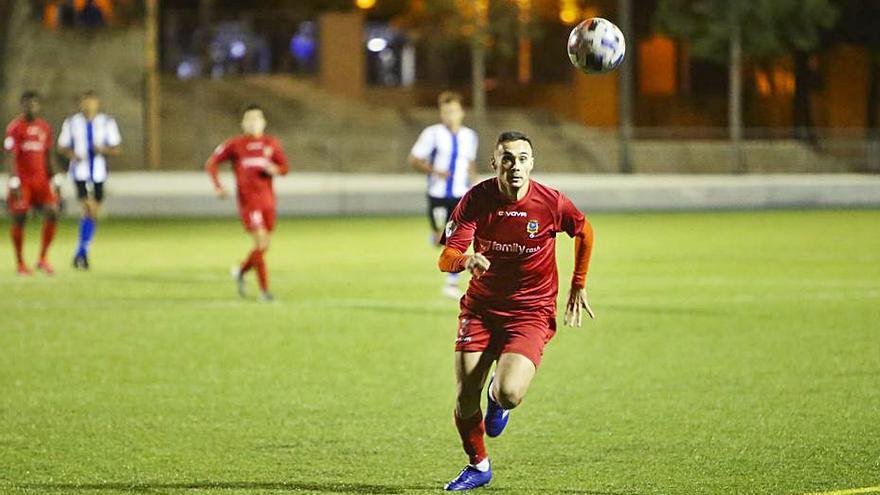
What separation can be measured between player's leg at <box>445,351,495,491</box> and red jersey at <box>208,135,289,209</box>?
897 centimetres

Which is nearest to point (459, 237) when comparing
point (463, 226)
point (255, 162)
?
point (463, 226)

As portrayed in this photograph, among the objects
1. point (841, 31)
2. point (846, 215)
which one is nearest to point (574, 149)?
point (841, 31)

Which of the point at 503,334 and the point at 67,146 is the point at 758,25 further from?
the point at 503,334

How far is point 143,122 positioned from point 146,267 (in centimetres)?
2495

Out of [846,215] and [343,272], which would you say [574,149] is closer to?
[846,215]

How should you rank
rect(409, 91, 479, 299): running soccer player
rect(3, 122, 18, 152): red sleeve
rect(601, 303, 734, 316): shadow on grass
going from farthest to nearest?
rect(3, 122, 18, 152): red sleeve < rect(409, 91, 479, 299): running soccer player < rect(601, 303, 734, 316): shadow on grass

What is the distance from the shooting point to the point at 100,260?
22906mm

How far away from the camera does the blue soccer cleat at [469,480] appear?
823 cm

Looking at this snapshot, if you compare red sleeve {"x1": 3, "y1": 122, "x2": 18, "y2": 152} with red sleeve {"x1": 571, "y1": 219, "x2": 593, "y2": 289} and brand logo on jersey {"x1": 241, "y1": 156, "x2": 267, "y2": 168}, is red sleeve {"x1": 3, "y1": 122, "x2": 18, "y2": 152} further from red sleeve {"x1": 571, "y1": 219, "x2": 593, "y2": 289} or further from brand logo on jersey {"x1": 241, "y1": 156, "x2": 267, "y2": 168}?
red sleeve {"x1": 571, "y1": 219, "x2": 593, "y2": 289}

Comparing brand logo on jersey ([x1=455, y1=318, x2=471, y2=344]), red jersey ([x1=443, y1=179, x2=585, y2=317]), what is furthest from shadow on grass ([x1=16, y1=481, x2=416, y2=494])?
red jersey ([x1=443, y1=179, x2=585, y2=317])

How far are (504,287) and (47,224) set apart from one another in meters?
14.0

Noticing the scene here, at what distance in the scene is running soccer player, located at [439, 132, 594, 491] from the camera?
319 inches

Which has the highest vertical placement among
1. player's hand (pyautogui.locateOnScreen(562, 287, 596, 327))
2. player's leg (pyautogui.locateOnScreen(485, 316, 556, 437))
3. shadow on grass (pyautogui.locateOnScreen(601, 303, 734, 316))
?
player's hand (pyautogui.locateOnScreen(562, 287, 596, 327))

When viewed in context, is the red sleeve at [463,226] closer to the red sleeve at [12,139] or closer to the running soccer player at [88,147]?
the red sleeve at [12,139]
